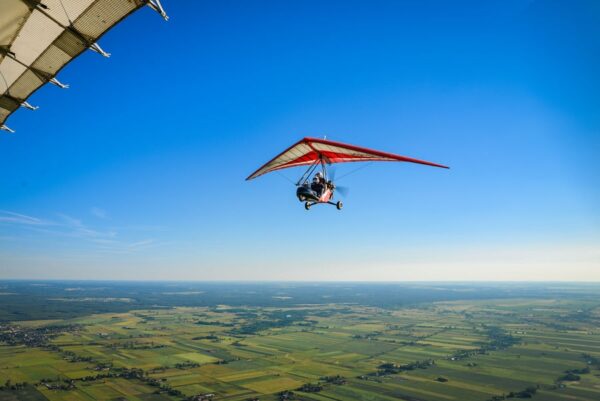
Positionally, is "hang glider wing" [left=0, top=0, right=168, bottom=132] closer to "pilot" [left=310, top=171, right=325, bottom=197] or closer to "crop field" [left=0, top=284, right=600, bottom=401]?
"pilot" [left=310, top=171, right=325, bottom=197]

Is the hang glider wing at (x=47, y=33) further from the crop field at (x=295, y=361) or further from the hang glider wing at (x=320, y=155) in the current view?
the crop field at (x=295, y=361)

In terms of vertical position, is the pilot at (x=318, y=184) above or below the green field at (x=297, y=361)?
above

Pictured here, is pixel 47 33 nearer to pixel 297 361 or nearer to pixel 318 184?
pixel 318 184

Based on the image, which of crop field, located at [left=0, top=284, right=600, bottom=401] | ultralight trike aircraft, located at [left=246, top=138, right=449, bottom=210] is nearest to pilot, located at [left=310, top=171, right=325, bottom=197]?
ultralight trike aircraft, located at [left=246, top=138, right=449, bottom=210]

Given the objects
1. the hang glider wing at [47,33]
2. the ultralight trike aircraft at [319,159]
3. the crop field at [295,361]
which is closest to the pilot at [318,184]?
the ultralight trike aircraft at [319,159]

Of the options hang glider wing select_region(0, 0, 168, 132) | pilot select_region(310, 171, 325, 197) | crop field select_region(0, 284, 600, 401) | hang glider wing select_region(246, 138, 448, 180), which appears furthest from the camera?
crop field select_region(0, 284, 600, 401)

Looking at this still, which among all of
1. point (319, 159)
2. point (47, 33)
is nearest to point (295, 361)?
point (319, 159)

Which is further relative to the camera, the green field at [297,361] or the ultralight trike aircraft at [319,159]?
the green field at [297,361]
